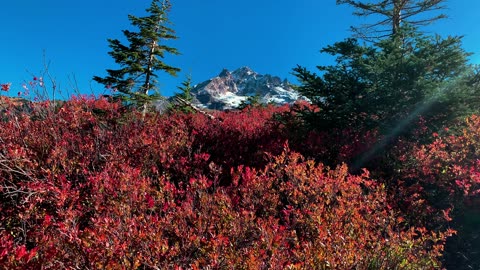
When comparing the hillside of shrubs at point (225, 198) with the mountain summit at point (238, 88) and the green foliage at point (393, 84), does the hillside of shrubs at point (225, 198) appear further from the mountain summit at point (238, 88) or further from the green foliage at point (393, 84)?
the mountain summit at point (238, 88)

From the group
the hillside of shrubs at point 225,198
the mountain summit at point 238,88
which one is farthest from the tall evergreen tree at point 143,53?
the mountain summit at point 238,88

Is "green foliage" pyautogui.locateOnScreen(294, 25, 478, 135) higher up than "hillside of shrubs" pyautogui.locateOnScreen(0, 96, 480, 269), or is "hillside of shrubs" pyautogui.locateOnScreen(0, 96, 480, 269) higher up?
"green foliage" pyautogui.locateOnScreen(294, 25, 478, 135)

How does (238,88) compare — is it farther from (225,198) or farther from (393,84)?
(225,198)

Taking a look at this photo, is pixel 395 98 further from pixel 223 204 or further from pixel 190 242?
pixel 190 242

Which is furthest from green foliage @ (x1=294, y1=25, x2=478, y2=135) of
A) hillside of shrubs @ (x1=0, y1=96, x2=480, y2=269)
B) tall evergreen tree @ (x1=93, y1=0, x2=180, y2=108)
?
tall evergreen tree @ (x1=93, y1=0, x2=180, y2=108)

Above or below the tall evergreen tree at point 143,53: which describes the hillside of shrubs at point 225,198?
below

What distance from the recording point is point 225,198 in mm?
4422

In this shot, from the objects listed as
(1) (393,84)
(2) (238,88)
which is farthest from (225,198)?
(2) (238,88)

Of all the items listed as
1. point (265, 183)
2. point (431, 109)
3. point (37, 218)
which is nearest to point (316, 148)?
point (265, 183)

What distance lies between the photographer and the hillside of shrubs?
331 cm

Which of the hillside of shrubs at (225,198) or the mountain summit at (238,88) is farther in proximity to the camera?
the mountain summit at (238,88)

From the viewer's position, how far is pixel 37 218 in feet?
14.4

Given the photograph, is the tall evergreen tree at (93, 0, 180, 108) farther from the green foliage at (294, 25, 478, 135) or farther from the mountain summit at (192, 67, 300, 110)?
the mountain summit at (192, 67, 300, 110)

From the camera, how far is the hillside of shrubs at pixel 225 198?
10.9 feet
